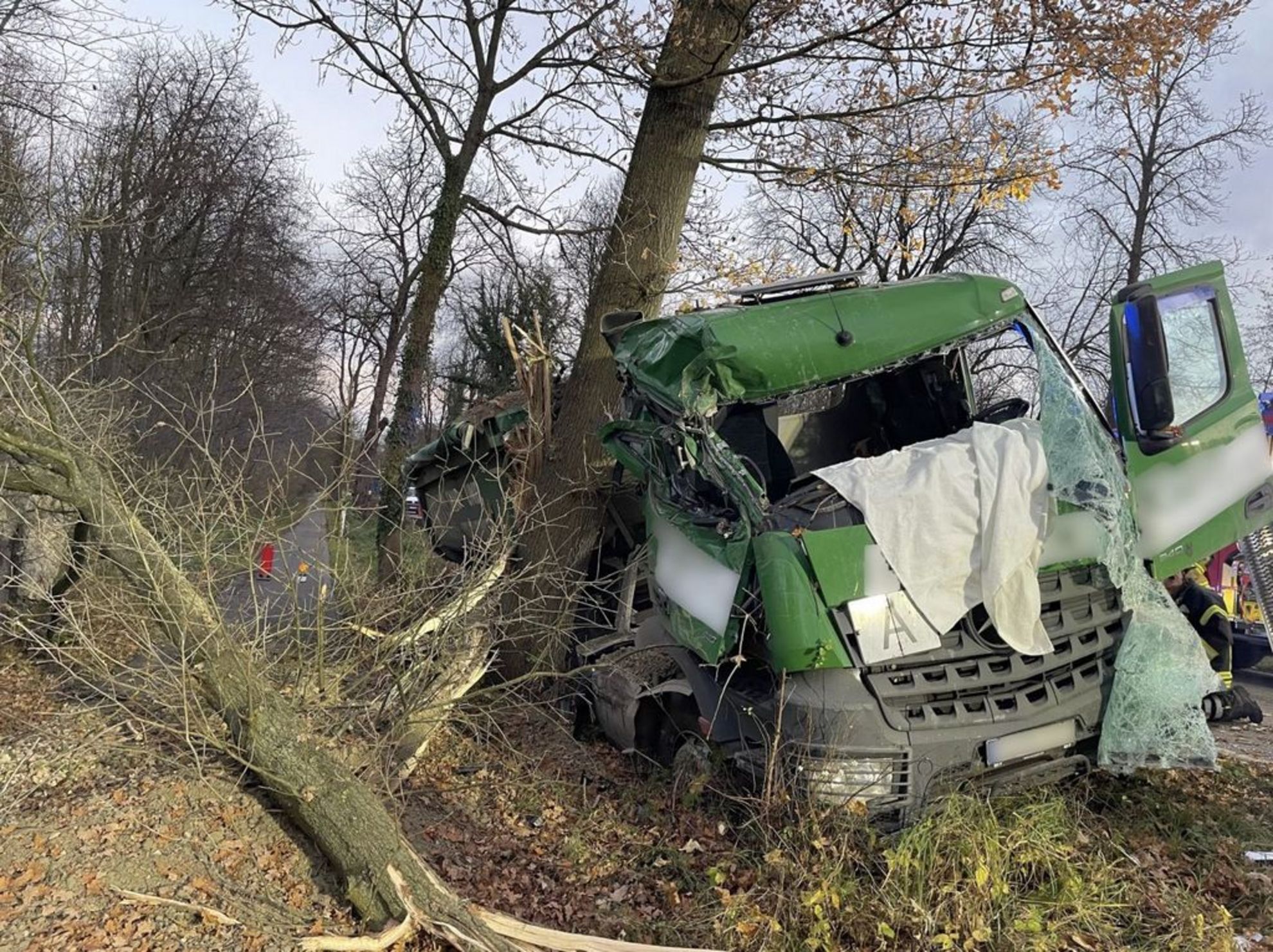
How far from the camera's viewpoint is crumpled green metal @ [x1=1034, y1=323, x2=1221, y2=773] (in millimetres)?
3797

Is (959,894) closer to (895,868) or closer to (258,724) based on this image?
(895,868)

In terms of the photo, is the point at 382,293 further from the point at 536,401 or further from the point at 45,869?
the point at 45,869

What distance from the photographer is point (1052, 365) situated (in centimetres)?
446

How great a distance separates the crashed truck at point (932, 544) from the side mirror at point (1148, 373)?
0.01 meters

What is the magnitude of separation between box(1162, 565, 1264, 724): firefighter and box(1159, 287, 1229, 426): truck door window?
129 cm

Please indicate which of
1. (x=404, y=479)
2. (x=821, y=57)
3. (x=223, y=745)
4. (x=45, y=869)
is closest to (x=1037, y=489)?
(x=223, y=745)

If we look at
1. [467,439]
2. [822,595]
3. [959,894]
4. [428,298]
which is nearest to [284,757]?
[822,595]

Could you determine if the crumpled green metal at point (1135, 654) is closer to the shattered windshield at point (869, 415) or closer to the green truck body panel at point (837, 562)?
the green truck body panel at point (837, 562)

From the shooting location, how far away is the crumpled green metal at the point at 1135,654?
12.5 ft

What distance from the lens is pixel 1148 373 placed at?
4.14 m

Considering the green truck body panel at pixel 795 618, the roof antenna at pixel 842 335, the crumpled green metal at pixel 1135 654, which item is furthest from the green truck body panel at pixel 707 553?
the crumpled green metal at pixel 1135 654

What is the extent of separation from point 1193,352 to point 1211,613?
6.07 feet

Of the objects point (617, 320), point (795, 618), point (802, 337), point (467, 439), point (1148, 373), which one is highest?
point (617, 320)

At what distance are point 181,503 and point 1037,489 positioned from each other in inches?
180
